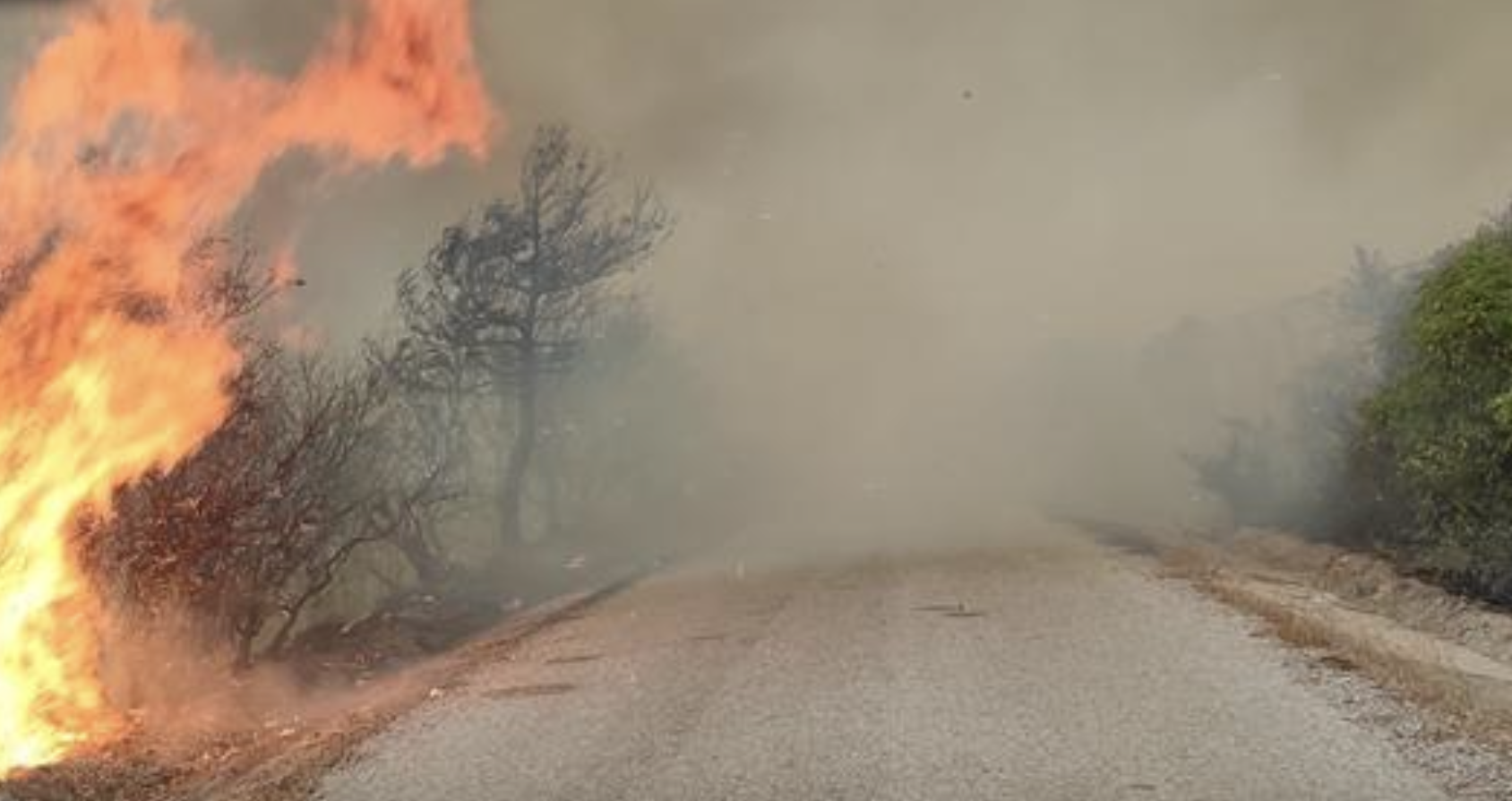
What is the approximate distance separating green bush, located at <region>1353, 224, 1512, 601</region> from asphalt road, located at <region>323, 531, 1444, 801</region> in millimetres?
3393

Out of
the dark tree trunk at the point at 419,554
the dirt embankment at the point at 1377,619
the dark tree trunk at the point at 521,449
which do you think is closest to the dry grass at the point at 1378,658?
the dirt embankment at the point at 1377,619

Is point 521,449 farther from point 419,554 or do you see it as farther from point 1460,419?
point 1460,419

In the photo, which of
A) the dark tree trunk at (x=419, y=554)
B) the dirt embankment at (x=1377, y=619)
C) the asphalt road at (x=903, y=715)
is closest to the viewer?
the asphalt road at (x=903, y=715)

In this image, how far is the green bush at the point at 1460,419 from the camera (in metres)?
17.0

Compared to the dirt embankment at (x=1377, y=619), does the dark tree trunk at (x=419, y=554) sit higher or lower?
higher

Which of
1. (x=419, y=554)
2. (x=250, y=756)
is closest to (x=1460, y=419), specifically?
(x=250, y=756)

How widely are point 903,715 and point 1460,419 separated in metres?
9.90

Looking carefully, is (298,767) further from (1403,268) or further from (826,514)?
(826,514)

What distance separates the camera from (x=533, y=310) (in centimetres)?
3412

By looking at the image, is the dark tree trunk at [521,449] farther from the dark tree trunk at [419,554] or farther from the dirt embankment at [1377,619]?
the dirt embankment at [1377,619]

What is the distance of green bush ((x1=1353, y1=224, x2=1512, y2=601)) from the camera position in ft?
55.7

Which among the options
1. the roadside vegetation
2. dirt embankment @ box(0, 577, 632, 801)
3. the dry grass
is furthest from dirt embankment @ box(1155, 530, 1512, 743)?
dirt embankment @ box(0, 577, 632, 801)

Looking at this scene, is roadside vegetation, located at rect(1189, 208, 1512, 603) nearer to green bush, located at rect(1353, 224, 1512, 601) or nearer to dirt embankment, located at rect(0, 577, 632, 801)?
green bush, located at rect(1353, 224, 1512, 601)

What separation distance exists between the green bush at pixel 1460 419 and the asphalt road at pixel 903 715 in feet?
11.1
